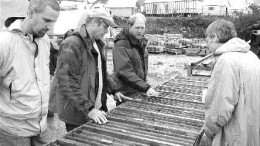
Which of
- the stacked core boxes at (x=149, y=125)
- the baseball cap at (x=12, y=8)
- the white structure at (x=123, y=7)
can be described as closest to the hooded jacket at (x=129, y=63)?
the stacked core boxes at (x=149, y=125)

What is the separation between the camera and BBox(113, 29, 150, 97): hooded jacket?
14.4 feet

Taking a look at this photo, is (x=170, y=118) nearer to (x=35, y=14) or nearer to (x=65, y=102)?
(x=65, y=102)

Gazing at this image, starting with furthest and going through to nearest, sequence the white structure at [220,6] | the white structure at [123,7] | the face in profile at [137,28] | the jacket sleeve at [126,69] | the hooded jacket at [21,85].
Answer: the white structure at [123,7]
the white structure at [220,6]
the face in profile at [137,28]
the jacket sleeve at [126,69]
the hooded jacket at [21,85]

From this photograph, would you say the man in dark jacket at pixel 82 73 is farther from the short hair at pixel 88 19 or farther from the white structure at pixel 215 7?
the white structure at pixel 215 7

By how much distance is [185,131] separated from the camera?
10.4 ft

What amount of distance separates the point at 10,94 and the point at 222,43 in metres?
2.06

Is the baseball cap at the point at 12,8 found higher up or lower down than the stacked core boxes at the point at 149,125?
higher up

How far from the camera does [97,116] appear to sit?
132 inches

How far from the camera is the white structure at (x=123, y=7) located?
43250mm

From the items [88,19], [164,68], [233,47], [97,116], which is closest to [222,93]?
[233,47]

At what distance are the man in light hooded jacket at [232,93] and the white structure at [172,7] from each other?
39.3m

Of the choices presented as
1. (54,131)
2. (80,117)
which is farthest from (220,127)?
(54,131)

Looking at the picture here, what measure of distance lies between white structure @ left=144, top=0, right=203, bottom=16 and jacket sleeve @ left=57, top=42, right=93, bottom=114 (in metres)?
39.3

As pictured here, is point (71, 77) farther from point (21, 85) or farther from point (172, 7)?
point (172, 7)
